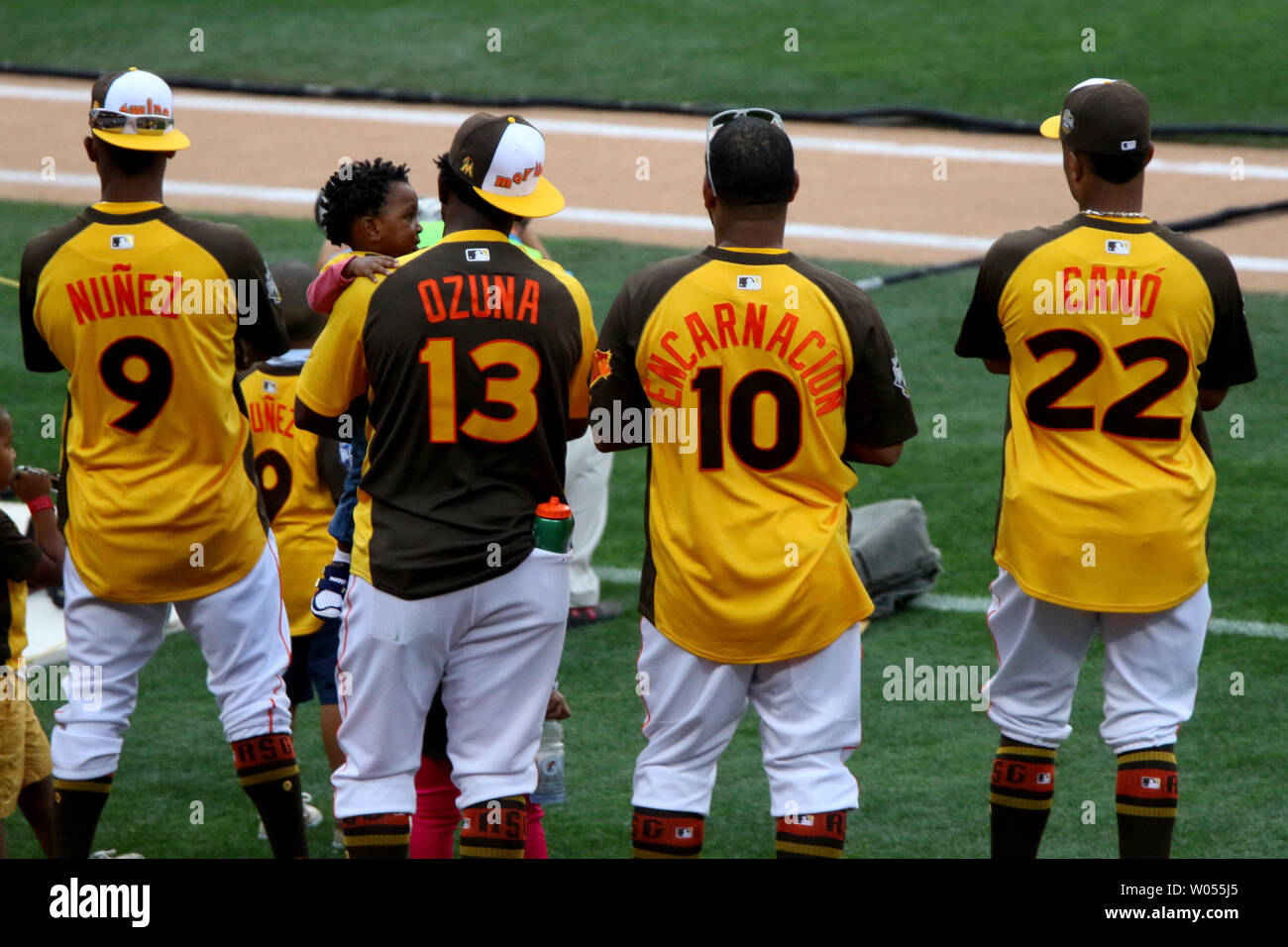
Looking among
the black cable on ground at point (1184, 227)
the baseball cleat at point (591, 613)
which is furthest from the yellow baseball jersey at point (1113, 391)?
the black cable on ground at point (1184, 227)

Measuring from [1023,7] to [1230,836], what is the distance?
1458cm

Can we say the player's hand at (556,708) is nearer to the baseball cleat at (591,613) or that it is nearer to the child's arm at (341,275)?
the child's arm at (341,275)

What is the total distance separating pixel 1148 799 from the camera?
177 inches

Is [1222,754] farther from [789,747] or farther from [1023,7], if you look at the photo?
[1023,7]

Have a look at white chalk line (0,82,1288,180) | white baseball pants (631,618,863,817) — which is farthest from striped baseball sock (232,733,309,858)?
white chalk line (0,82,1288,180)

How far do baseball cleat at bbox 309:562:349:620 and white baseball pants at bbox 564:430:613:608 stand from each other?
8.43 feet

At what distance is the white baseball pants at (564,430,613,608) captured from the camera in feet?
23.6

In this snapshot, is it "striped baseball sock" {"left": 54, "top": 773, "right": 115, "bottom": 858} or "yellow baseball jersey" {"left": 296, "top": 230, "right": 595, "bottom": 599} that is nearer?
"yellow baseball jersey" {"left": 296, "top": 230, "right": 595, "bottom": 599}

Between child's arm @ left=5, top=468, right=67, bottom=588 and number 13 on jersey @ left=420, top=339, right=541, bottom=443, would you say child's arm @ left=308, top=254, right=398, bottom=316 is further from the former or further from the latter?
child's arm @ left=5, top=468, right=67, bottom=588

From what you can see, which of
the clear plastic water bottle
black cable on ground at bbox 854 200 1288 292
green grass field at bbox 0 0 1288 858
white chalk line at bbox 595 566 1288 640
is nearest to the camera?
the clear plastic water bottle

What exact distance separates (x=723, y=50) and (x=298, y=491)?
42.6ft

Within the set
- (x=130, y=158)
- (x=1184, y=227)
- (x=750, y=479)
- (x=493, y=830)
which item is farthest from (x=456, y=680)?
(x=1184, y=227)

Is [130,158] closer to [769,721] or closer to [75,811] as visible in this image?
[75,811]

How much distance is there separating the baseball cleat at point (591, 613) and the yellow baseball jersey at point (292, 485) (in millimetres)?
1984
